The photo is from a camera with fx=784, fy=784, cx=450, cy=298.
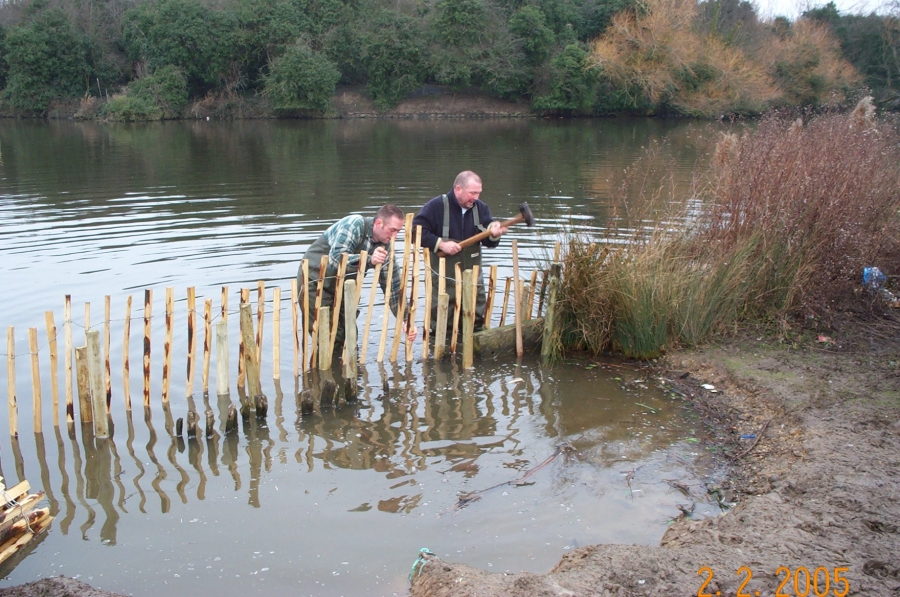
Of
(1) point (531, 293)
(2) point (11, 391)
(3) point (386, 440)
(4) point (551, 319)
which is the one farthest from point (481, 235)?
(2) point (11, 391)

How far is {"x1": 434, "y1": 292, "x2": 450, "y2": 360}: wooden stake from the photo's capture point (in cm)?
741

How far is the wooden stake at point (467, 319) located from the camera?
24.6 ft

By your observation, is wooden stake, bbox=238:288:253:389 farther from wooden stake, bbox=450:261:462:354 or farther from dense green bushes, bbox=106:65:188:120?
dense green bushes, bbox=106:65:188:120

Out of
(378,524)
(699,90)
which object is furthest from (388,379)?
(699,90)

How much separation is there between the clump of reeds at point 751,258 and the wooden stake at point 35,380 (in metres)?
4.68

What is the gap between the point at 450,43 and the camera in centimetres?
5231

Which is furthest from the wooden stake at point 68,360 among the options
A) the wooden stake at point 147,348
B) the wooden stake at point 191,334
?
the wooden stake at point 191,334

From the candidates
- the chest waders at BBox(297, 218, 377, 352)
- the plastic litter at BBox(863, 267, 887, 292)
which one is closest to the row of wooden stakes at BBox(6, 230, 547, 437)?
the chest waders at BBox(297, 218, 377, 352)

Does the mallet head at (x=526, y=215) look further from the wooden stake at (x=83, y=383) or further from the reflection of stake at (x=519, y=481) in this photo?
the wooden stake at (x=83, y=383)

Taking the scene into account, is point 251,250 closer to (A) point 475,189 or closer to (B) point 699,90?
(A) point 475,189

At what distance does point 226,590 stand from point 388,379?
3349mm

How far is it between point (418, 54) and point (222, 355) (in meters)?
48.8

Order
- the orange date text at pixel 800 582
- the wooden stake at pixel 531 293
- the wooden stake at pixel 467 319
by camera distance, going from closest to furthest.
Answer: the orange date text at pixel 800 582
the wooden stake at pixel 467 319
the wooden stake at pixel 531 293

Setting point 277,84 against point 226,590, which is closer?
point 226,590
